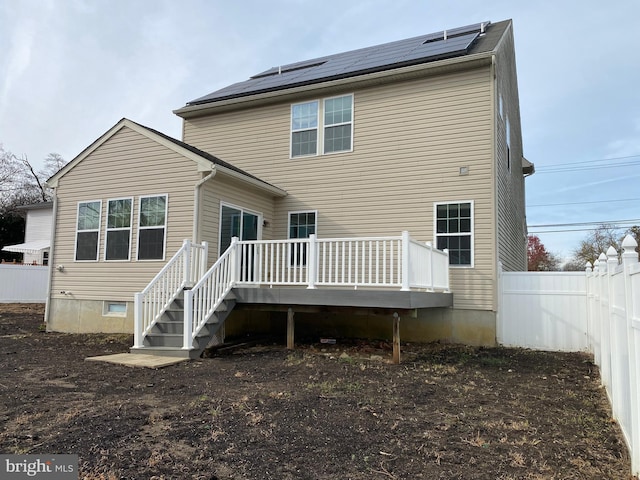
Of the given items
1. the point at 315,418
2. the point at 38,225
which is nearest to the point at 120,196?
the point at 315,418

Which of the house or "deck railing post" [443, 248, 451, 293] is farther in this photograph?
"deck railing post" [443, 248, 451, 293]

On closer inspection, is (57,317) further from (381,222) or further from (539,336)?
(539,336)

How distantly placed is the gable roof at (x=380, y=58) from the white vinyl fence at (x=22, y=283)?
11433 millimetres

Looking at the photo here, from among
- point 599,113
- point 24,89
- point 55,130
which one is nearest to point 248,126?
point 24,89

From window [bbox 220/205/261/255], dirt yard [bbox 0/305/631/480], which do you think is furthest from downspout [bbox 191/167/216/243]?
dirt yard [bbox 0/305/631/480]

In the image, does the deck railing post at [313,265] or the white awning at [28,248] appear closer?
the deck railing post at [313,265]

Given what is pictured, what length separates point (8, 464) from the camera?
2.96 metres

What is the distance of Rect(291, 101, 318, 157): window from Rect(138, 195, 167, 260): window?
352 cm

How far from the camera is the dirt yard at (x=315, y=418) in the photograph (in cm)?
302

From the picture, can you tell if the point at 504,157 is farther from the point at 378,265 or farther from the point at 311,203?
the point at 378,265

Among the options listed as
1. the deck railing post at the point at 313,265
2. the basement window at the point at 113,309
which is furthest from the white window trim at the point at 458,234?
the basement window at the point at 113,309

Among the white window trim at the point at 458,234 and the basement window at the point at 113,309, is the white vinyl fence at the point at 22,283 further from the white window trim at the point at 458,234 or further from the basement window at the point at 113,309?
the white window trim at the point at 458,234

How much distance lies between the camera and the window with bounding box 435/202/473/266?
8.86 metres

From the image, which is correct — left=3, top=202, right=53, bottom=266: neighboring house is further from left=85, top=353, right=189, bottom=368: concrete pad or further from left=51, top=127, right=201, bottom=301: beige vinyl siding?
left=85, top=353, right=189, bottom=368: concrete pad
